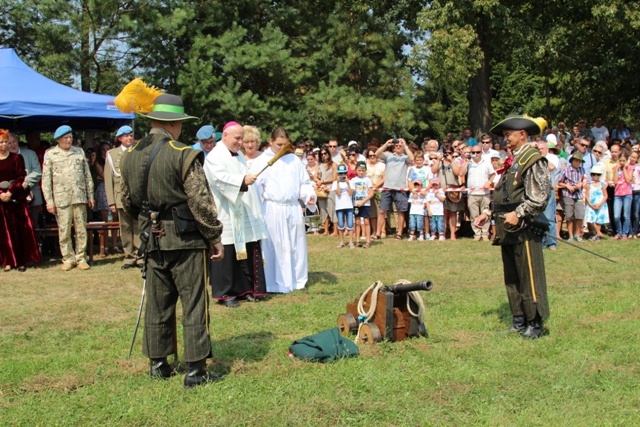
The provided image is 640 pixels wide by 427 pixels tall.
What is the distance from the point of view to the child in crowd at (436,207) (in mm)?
14727

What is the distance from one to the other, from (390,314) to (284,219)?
3203mm

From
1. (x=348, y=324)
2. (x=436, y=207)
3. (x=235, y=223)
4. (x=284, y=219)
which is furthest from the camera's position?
(x=436, y=207)

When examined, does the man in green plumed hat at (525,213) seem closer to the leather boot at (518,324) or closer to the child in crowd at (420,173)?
the leather boot at (518,324)

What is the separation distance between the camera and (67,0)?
2058cm

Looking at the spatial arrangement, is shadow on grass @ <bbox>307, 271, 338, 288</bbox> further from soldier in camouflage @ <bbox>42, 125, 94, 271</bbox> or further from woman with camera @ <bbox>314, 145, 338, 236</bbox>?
woman with camera @ <bbox>314, 145, 338, 236</bbox>

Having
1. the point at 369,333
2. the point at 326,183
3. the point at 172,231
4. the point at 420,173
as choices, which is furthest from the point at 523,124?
the point at 326,183

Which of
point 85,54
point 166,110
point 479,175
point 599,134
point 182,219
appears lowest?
point 182,219

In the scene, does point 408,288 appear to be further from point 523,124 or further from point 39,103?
point 39,103

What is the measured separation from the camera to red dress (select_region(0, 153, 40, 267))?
11547 millimetres

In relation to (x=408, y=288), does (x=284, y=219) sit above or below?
above

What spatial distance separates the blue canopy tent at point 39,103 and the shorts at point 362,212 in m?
4.56

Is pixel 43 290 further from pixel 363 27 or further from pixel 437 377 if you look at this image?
pixel 363 27

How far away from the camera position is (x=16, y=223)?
463 inches

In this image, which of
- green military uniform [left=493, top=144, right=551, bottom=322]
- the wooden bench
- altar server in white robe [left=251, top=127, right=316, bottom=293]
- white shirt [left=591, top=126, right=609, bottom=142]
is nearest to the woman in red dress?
the wooden bench
